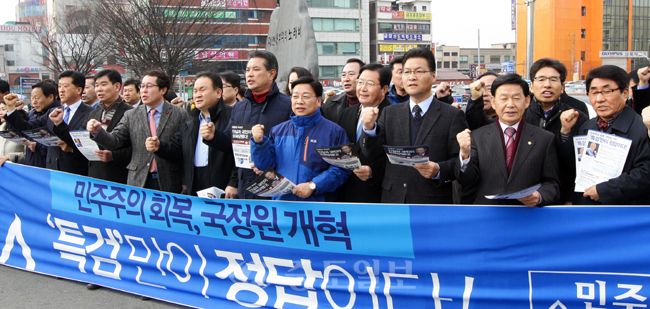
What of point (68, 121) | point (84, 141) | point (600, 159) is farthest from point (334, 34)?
point (600, 159)

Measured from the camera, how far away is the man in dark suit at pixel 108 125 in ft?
16.0

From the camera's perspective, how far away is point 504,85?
342 cm

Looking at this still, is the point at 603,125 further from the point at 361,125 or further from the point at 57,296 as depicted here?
the point at 57,296

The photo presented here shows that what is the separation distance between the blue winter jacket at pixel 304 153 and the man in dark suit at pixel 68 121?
2620 mm

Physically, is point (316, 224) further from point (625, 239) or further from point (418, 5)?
point (418, 5)

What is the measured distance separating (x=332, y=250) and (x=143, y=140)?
2455 mm

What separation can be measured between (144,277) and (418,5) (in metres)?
87.3

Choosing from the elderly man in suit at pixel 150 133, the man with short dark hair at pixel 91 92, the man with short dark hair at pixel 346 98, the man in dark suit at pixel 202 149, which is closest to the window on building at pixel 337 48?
the man with short dark hair at pixel 91 92

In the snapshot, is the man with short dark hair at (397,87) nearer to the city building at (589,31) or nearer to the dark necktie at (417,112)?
the dark necktie at (417,112)

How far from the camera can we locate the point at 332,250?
3.52 meters

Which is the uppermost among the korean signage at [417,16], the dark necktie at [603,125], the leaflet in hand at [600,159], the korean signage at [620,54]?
the korean signage at [417,16]

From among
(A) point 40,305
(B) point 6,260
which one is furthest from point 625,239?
(B) point 6,260

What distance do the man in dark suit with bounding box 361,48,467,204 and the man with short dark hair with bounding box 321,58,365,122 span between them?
1072mm

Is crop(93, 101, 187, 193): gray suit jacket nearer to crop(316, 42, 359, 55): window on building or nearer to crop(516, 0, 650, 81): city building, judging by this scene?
crop(316, 42, 359, 55): window on building
